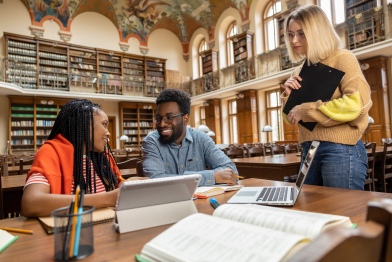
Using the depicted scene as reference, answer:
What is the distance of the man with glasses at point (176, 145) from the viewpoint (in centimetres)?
170

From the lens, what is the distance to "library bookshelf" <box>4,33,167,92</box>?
36.6ft

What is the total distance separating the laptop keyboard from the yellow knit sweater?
13.3 inches

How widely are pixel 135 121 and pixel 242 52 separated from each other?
625cm

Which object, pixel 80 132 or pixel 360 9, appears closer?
pixel 80 132

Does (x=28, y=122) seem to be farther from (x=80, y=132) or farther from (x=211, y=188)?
(x=211, y=188)

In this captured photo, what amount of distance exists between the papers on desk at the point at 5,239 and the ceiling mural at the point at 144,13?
41.9 ft

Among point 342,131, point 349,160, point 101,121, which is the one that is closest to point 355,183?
point 349,160

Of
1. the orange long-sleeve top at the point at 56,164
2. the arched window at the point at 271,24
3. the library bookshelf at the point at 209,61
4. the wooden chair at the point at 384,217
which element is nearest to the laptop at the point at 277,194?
the wooden chair at the point at 384,217

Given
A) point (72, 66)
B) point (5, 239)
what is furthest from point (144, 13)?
point (5, 239)

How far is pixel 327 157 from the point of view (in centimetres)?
129

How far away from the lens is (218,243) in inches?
20.2

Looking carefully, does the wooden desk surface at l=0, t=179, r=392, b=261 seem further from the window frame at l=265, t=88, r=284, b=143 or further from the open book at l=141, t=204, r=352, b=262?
the window frame at l=265, t=88, r=284, b=143

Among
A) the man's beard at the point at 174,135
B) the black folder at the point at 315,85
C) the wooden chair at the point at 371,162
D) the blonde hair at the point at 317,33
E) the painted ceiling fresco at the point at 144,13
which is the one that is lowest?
the wooden chair at the point at 371,162

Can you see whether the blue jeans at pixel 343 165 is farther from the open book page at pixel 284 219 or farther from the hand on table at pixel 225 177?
the open book page at pixel 284 219
